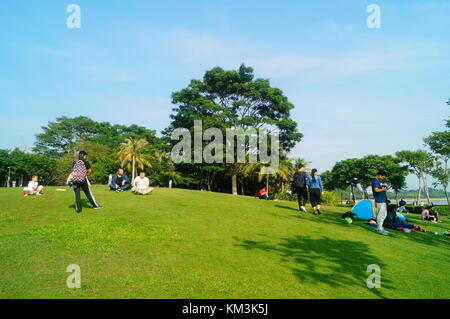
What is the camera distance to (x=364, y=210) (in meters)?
14.5

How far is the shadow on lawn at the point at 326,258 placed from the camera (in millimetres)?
5586

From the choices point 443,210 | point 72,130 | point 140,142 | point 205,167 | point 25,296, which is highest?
point 72,130

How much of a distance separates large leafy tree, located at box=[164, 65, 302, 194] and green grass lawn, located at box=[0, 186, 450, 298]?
32.2 meters

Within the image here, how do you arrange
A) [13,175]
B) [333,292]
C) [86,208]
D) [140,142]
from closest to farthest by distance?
[333,292]
[86,208]
[140,142]
[13,175]

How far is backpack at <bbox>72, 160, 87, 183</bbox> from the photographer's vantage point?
1078 centimetres

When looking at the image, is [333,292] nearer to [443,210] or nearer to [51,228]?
[51,228]

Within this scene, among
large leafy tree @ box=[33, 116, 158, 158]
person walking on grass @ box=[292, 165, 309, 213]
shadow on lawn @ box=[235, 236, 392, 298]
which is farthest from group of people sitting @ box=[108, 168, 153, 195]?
large leafy tree @ box=[33, 116, 158, 158]

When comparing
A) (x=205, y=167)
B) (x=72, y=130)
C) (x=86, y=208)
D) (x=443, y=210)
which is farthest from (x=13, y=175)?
(x=443, y=210)

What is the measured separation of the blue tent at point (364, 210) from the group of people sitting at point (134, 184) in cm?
1220

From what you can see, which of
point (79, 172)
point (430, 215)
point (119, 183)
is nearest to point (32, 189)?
point (119, 183)

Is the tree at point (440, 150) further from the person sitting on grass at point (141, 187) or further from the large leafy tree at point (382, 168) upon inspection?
the person sitting on grass at point (141, 187)

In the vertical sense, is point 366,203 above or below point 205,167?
below
